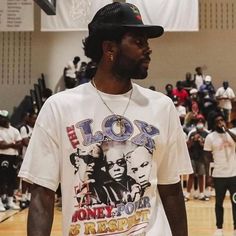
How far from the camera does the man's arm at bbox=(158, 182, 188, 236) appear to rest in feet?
7.72

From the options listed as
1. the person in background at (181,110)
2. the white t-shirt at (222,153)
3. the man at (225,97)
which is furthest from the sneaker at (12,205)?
the man at (225,97)

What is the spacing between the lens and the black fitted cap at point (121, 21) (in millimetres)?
2230

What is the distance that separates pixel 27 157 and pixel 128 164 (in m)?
0.38

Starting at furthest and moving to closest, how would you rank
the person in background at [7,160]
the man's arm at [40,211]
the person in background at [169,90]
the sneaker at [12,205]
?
the person in background at [169,90] < the sneaker at [12,205] < the person in background at [7,160] < the man's arm at [40,211]

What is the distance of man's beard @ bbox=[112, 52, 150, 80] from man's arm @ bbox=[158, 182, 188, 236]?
464mm

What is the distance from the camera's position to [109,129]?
2.20 meters

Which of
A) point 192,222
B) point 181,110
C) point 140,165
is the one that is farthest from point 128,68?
point 181,110

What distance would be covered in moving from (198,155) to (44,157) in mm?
11233

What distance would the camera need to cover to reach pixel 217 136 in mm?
8898

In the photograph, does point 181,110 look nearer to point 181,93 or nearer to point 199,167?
point 181,93

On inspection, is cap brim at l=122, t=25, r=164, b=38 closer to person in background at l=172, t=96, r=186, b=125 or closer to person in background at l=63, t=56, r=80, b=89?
person in background at l=172, t=96, r=186, b=125

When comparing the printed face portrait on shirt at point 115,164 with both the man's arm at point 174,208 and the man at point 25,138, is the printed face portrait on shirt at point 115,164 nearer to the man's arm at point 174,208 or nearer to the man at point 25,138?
the man's arm at point 174,208

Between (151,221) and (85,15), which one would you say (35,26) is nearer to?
(85,15)

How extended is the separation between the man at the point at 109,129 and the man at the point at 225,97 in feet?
52.1
